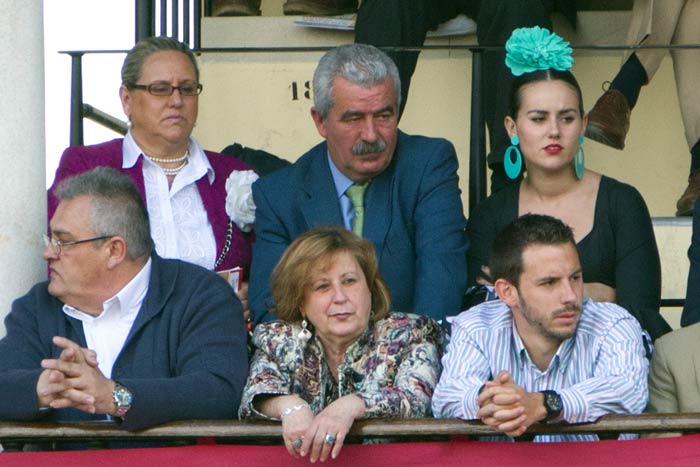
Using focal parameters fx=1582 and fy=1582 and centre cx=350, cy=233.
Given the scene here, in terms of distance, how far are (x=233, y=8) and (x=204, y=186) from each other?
2637 mm

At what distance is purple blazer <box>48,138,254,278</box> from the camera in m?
5.14

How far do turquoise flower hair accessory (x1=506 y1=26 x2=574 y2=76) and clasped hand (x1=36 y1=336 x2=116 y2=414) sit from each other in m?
1.90

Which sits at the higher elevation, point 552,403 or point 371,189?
point 371,189

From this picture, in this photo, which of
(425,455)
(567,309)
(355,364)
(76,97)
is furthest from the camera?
(76,97)

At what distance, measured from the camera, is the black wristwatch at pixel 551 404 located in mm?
3969

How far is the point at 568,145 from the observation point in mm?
5059

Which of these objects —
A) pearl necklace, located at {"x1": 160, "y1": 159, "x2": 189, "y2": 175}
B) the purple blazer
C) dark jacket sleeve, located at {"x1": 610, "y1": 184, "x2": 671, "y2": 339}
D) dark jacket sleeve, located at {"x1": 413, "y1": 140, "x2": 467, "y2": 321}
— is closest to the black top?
dark jacket sleeve, located at {"x1": 610, "y1": 184, "x2": 671, "y2": 339}

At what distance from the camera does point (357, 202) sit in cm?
511

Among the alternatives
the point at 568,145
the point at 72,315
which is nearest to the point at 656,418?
the point at 568,145

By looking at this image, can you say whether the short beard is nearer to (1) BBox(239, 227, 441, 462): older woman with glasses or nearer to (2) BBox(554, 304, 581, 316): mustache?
(2) BBox(554, 304, 581, 316): mustache

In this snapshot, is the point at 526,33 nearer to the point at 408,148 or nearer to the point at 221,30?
the point at 408,148

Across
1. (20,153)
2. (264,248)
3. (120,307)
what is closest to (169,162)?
(264,248)

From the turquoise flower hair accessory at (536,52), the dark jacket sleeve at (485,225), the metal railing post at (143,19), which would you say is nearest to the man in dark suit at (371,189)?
the dark jacket sleeve at (485,225)

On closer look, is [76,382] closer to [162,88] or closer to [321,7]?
[162,88]
